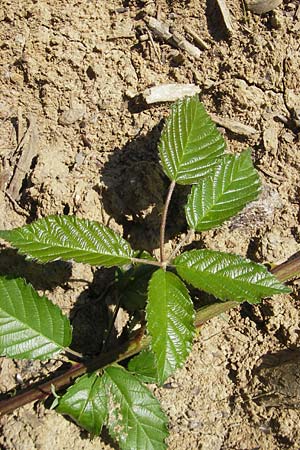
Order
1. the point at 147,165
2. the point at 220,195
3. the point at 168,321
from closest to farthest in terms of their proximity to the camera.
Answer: the point at 168,321 → the point at 220,195 → the point at 147,165

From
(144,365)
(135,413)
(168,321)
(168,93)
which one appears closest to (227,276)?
(168,321)

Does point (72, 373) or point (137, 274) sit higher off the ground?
point (137, 274)

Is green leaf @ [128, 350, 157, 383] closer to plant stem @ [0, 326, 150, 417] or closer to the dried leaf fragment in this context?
plant stem @ [0, 326, 150, 417]

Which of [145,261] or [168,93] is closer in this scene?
[145,261]

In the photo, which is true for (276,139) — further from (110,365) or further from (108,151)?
(110,365)

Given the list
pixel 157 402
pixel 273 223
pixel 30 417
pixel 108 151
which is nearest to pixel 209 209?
pixel 273 223

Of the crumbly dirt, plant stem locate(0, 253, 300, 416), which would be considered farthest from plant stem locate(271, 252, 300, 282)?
the crumbly dirt

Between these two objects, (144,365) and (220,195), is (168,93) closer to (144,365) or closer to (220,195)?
(220,195)
